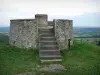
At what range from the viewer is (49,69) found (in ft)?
40.3

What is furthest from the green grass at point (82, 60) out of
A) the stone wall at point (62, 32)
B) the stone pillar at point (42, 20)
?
the stone pillar at point (42, 20)

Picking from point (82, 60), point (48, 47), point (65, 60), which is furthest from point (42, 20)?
point (82, 60)

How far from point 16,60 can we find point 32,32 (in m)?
2.45

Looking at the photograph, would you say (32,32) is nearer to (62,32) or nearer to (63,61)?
(62,32)

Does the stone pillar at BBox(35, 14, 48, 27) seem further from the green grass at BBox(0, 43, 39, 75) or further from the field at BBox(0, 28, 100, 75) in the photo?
the green grass at BBox(0, 43, 39, 75)

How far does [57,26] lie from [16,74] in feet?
18.2

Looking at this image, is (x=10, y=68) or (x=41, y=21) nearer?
(x=10, y=68)

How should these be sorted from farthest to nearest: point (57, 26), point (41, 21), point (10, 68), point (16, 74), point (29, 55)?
point (41, 21) → point (57, 26) → point (29, 55) → point (10, 68) → point (16, 74)

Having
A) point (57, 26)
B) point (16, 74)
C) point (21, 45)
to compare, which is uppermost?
point (57, 26)

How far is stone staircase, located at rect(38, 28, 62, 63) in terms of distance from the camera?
14.0m

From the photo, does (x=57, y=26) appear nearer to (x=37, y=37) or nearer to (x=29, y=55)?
(x=37, y=37)

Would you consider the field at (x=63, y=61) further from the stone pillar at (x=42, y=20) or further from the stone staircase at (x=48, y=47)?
the stone pillar at (x=42, y=20)

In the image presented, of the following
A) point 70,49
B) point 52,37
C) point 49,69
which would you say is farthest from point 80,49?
point 49,69

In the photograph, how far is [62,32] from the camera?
16.1 metres
